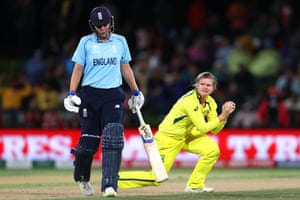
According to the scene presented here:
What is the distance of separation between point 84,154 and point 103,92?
80 centimetres

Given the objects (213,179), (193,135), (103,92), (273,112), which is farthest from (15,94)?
(103,92)

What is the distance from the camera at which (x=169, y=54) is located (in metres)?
24.0

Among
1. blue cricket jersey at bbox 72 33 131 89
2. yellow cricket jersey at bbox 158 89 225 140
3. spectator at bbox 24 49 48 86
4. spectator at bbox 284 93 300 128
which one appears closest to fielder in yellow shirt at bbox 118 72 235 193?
yellow cricket jersey at bbox 158 89 225 140

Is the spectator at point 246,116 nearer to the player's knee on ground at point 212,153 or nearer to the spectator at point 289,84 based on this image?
the spectator at point 289,84

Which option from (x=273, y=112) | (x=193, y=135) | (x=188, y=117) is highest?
(x=188, y=117)

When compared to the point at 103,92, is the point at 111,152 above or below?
below

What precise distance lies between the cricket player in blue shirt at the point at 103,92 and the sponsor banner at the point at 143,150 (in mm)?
8932

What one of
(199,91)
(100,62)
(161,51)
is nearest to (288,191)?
(199,91)

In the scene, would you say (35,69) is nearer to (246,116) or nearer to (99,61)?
(246,116)

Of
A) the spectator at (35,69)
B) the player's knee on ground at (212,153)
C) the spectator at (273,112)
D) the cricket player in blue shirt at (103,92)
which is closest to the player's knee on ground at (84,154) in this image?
the cricket player in blue shirt at (103,92)

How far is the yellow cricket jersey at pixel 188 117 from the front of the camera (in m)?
12.5

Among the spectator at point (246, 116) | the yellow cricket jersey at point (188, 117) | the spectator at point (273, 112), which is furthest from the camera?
the spectator at point (246, 116)

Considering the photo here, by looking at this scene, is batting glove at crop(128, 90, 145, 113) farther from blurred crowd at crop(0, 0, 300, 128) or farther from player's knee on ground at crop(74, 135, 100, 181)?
blurred crowd at crop(0, 0, 300, 128)

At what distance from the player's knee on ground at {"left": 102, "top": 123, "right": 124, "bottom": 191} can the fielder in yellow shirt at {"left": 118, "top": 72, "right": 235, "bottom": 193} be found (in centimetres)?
91
